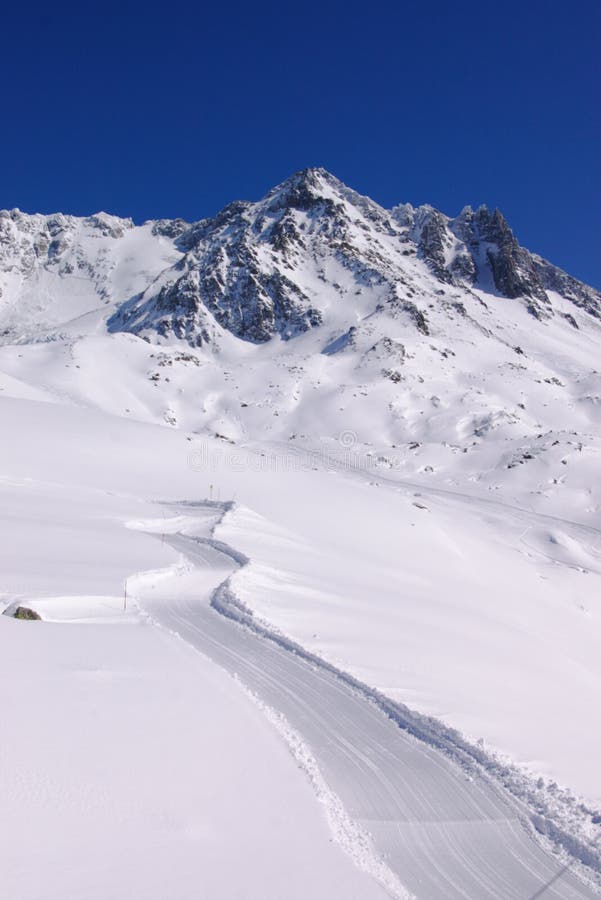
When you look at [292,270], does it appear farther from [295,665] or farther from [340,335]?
[295,665]

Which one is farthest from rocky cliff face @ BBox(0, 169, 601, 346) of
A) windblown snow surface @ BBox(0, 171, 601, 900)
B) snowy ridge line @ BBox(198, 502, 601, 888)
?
snowy ridge line @ BBox(198, 502, 601, 888)

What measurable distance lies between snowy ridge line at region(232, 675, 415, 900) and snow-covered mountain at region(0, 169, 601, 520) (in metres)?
43.2

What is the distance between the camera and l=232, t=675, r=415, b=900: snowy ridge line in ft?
17.8

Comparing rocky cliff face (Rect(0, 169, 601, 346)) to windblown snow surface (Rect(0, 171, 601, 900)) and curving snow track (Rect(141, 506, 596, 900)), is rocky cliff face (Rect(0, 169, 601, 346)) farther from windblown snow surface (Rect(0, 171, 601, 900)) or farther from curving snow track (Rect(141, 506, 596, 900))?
curving snow track (Rect(141, 506, 596, 900))

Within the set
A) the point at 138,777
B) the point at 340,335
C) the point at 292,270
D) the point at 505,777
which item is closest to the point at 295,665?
the point at 505,777

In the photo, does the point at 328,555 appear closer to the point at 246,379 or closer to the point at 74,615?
the point at 74,615

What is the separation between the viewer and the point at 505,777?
741 centimetres

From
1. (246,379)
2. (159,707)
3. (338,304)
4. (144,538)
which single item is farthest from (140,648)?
(338,304)

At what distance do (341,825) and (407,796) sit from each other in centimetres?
123

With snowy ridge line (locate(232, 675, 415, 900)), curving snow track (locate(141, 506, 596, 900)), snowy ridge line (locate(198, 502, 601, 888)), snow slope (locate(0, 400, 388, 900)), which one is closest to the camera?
snow slope (locate(0, 400, 388, 900))

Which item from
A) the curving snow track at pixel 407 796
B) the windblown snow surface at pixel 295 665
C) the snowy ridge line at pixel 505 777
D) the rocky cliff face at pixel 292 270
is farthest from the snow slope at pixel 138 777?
the rocky cliff face at pixel 292 270

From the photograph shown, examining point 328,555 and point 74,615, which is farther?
point 328,555

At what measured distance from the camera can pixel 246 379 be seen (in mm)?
90688

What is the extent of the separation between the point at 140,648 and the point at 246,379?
8228cm
